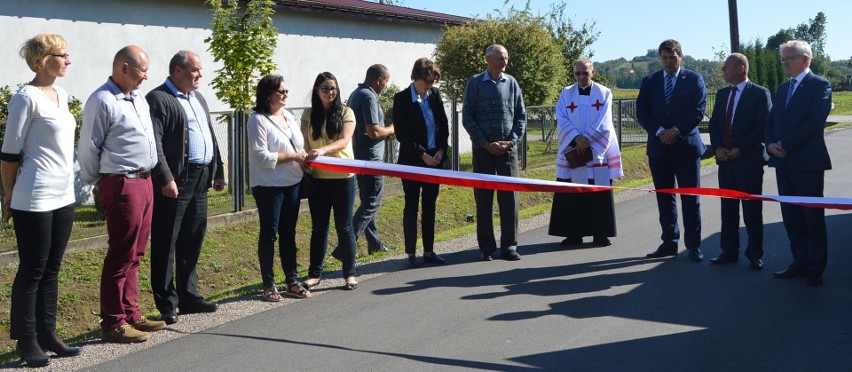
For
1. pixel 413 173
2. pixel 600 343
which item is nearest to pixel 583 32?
pixel 413 173

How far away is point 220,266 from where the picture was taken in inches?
463

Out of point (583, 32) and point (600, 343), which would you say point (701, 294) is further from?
point (583, 32)

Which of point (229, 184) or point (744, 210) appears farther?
point (229, 184)

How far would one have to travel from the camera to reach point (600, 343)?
21.5 ft

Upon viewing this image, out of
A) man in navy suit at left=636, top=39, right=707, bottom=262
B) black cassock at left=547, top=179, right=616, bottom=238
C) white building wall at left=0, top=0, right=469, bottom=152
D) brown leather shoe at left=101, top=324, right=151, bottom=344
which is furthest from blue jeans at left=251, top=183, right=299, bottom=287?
white building wall at left=0, top=0, right=469, bottom=152

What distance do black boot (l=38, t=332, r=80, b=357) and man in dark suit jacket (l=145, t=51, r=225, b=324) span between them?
0.99 metres

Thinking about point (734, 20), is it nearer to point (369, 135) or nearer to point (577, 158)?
point (577, 158)

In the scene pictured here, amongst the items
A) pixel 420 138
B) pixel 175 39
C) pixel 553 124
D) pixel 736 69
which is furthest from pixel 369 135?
pixel 553 124

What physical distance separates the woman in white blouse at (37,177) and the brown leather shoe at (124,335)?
41 cm

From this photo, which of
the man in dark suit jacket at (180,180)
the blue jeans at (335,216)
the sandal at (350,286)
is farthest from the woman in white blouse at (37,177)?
the sandal at (350,286)

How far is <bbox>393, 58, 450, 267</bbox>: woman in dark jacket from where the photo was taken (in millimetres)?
9469

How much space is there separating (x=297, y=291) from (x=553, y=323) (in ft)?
7.41

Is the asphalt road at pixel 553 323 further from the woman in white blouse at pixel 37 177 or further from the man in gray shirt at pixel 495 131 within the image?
the woman in white blouse at pixel 37 177

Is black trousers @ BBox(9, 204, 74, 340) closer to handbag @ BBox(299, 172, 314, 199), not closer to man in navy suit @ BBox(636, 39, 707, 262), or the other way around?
handbag @ BBox(299, 172, 314, 199)
